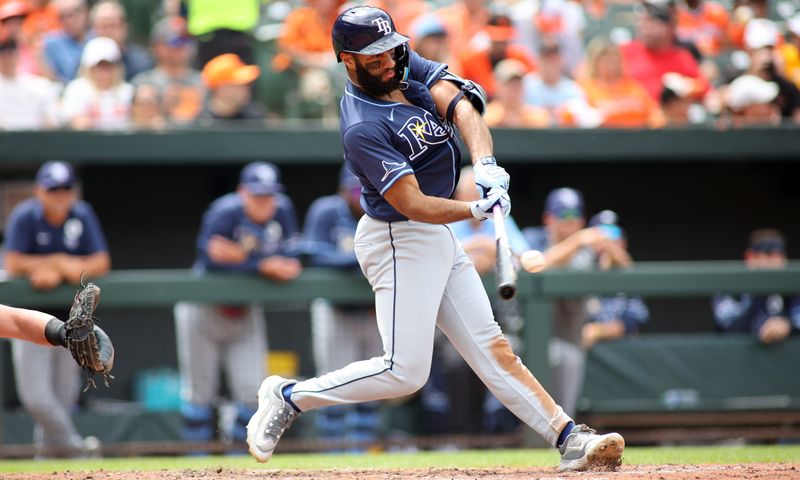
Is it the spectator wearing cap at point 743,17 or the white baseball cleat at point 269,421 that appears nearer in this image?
the white baseball cleat at point 269,421

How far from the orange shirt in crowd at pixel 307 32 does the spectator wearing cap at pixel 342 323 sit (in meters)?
2.21

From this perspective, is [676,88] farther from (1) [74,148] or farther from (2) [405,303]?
(2) [405,303]

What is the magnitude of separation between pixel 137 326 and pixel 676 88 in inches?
192

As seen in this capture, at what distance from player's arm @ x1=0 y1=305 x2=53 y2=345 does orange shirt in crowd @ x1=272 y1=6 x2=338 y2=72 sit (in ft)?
18.1

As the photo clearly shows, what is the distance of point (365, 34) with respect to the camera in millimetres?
4148

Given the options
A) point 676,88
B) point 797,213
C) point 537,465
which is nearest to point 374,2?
point 676,88

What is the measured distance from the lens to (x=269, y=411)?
181 inches

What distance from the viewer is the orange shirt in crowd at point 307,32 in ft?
31.3

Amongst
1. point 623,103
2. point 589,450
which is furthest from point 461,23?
point 589,450

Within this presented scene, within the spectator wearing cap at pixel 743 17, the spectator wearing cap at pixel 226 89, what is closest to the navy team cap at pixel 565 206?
the spectator wearing cap at pixel 226 89

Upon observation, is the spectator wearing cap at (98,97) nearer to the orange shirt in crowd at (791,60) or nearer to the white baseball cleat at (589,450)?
the white baseball cleat at (589,450)

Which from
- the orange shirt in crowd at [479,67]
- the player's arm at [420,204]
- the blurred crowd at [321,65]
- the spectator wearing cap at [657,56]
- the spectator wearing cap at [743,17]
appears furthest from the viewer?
the spectator wearing cap at [743,17]

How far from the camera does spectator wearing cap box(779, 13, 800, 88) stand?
1030 cm

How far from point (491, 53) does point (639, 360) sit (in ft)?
10.6
